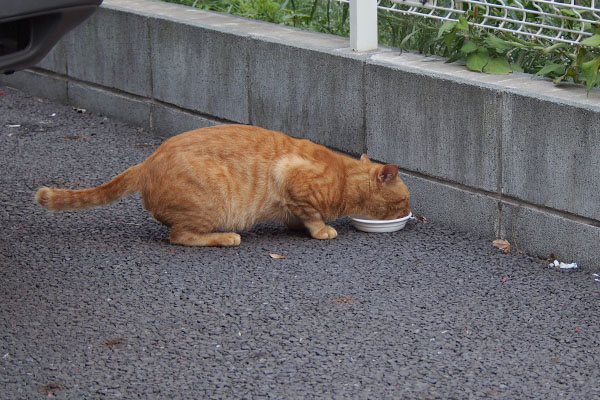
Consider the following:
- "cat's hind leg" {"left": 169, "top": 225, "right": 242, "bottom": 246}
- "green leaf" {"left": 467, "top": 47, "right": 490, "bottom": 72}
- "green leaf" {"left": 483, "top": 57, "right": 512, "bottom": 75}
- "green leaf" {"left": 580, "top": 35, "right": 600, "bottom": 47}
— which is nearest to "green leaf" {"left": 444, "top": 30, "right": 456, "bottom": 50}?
"green leaf" {"left": 467, "top": 47, "right": 490, "bottom": 72}

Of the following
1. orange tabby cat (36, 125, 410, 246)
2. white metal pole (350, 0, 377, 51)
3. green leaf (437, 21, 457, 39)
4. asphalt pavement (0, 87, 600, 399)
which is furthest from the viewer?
white metal pole (350, 0, 377, 51)

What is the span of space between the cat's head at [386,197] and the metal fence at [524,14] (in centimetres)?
103

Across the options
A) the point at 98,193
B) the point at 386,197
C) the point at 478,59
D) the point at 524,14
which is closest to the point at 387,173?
the point at 386,197

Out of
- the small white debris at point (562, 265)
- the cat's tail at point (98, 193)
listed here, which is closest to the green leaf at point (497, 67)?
the small white debris at point (562, 265)

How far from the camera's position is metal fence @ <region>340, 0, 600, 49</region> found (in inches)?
189

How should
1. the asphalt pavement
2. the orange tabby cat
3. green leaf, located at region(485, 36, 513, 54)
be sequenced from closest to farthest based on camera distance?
the asphalt pavement → the orange tabby cat → green leaf, located at region(485, 36, 513, 54)

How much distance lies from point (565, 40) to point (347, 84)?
129 centimetres

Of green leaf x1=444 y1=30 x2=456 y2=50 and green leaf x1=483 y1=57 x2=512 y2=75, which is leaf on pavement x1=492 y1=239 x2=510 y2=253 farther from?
green leaf x1=444 y1=30 x2=456 y2=50

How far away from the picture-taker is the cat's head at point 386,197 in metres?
5.00

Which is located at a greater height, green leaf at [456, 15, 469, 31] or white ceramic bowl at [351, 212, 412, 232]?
green leaf at [456, 15, 469, 31]

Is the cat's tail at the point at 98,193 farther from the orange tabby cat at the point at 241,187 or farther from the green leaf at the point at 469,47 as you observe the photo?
the green leaf at the point at 469,47

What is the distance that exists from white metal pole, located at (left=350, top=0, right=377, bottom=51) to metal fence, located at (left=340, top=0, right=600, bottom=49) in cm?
4

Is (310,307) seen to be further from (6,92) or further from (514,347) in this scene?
(6,92)

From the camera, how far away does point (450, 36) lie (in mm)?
5191
